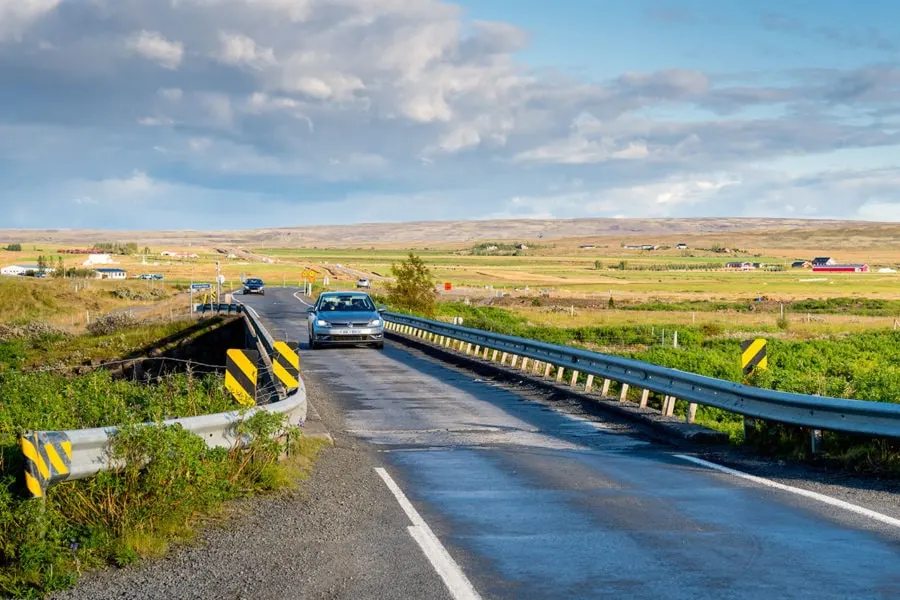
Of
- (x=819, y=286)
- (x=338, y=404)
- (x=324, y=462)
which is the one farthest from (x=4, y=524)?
(x=819, y=286)

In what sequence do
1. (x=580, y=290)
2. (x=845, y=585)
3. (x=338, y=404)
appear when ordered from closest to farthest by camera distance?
(x=845, y=585), (x=338, y=404), (x=580, y=290)

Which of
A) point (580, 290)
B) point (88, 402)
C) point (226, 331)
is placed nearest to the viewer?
point (88, 402)

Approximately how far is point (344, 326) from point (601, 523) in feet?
80.2

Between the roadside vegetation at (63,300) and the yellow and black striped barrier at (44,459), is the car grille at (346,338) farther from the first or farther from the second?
the roadside vegetation at (63,300)

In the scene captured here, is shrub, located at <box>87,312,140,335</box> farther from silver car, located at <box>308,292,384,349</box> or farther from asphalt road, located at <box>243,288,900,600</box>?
asphalt road, located at <box>243,288,900,600</box>

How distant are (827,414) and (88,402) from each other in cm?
A: 772

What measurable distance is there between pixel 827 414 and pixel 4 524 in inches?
330

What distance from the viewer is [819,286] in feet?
397

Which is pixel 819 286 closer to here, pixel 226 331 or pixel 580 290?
pixel 580 290

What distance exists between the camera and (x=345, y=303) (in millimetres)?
34688

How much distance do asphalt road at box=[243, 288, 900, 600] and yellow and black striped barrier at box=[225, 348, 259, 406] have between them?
1.71 m

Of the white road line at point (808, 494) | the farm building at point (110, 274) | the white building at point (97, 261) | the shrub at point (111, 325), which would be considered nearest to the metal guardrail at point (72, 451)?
the white road line at point (808, 494)

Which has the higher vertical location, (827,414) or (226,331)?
(827,414)

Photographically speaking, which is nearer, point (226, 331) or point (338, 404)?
point (338, 404)
